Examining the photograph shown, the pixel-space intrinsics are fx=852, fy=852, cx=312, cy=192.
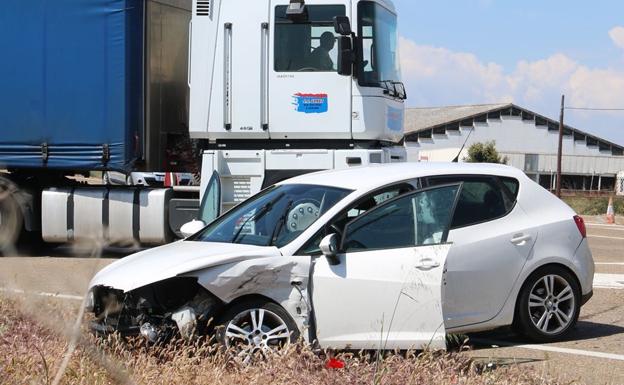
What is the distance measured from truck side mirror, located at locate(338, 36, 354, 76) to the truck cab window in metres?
0.14

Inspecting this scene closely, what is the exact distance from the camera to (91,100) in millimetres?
12742

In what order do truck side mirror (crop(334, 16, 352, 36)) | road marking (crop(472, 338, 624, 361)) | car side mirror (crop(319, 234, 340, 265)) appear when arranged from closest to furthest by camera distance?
car side mirror (crop(319, 234, 340, 265)), road marking (crop(472, 338, 624, 361)), truck side mirror (crop(334, 16, 352, 36))

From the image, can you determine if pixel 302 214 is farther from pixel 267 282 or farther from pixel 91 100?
pixel 91 100

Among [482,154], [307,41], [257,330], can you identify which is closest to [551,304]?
[257,330]

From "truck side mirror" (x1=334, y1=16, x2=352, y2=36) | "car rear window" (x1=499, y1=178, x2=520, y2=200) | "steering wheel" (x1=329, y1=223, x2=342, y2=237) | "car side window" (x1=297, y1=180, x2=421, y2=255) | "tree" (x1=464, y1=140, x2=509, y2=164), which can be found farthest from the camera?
"tree" (x1=464, y1=140, x2=509, y2=164)

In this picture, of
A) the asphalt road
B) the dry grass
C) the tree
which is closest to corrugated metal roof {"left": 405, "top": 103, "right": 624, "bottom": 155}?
the tree

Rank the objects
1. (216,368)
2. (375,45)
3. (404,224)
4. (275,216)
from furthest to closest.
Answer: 1. (375,45)
2. (275,216)
3. (404,224)
4. (216,368)

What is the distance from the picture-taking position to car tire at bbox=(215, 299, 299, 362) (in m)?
5.98

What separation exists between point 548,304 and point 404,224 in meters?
1.64

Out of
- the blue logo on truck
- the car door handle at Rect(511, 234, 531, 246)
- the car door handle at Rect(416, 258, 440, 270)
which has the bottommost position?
the car door handle at Rect(416, 258, 440, 270)

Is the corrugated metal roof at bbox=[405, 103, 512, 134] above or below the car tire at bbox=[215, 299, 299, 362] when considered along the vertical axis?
above

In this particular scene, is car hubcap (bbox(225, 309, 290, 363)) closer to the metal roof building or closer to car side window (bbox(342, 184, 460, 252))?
car side window (bbox(342, 184, 460, 252))

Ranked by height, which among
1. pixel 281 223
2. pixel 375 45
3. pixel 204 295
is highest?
pixel 375 45

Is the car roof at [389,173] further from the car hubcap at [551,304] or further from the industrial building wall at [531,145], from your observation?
the industrial building wall at [531,145]
